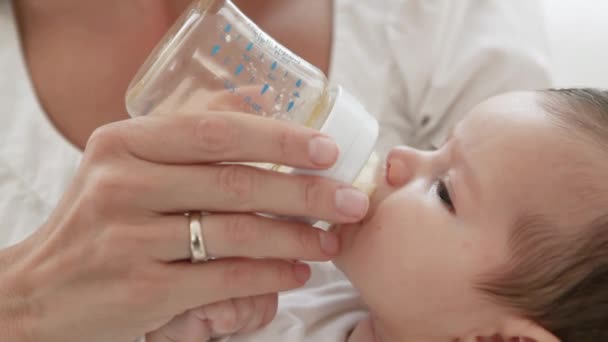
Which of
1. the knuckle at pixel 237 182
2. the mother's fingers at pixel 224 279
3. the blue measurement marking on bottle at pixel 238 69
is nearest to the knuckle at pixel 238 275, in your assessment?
the mother's fingers at pixel 224 279

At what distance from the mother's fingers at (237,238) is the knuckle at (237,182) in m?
0.04

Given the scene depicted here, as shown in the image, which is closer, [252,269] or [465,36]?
[252,269]

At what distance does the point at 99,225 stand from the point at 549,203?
1.82 feet

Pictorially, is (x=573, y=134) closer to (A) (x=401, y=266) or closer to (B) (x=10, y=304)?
(A) (x=401, y=266)

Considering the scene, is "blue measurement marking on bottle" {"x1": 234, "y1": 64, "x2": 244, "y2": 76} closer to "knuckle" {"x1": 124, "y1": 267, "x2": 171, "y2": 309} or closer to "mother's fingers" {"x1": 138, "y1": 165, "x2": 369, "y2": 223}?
"mother's fingers" {"x1": 138, "y1": 165, "x2": 369, "y2": 223}

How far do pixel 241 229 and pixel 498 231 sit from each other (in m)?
0.34

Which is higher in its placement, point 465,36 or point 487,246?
point 465,36

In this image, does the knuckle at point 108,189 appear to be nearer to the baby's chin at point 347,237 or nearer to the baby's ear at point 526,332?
the baby's chin at point 347,237

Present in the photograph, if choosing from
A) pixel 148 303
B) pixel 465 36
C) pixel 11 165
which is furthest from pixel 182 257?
pixel 465 36

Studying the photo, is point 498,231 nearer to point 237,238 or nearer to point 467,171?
point 467,171

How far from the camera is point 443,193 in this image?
805mm

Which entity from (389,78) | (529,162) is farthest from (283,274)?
(389,78)

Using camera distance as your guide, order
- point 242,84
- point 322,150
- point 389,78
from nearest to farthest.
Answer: point 322,150 → point 242,84 → point 389,78

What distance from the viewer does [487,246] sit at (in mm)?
757
